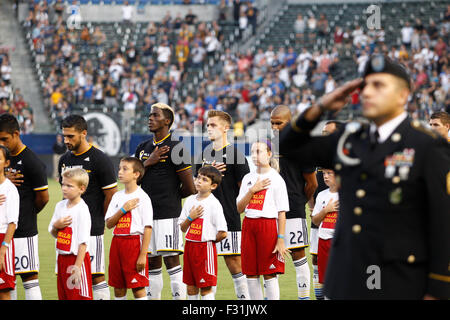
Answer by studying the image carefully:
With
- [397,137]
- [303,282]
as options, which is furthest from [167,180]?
[397,137]

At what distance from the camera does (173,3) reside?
Result: 37.7 metres

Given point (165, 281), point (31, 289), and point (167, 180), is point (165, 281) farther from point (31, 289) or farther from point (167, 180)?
point (31, 289)

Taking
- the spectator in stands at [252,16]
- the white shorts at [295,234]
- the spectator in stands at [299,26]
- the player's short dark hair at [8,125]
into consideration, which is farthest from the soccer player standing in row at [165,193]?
the spectator in stands at [252,16]

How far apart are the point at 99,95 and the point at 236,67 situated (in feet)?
18.5

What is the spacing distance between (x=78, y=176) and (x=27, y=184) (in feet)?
2.71

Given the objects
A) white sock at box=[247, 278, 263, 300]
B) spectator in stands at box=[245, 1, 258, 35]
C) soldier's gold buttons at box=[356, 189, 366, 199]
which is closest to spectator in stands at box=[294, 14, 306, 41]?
spectator in stands at box=[245, 1, 258, 35]

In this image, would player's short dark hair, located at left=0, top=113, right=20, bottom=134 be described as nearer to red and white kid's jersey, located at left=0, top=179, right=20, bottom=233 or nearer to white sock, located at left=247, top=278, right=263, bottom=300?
red and white kid's jersey, located at left=0, top=179, right=20, bottom=233

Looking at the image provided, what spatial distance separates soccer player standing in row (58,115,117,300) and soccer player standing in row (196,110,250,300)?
1.30 m

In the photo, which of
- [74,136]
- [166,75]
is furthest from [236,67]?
[74,136]

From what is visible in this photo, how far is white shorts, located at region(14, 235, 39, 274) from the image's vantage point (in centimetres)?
792

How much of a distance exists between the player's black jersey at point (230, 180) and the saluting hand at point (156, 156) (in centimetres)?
54

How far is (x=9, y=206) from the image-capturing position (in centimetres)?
736

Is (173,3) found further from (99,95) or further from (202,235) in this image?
(202,235)
